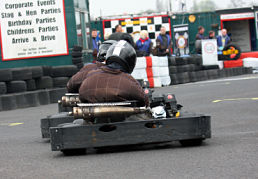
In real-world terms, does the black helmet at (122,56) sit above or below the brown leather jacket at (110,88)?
above

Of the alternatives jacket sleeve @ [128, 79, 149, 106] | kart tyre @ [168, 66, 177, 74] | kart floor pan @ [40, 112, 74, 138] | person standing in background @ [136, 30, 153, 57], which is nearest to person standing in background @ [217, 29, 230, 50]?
kart tyre @ [168, 66, 177, 74]

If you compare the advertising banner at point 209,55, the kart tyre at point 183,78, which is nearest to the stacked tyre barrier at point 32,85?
the kart tyre at point 183,78

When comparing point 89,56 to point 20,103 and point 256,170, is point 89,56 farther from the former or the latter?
point 256,170

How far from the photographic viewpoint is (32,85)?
13250mm

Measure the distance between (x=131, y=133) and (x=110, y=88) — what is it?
0.45 m

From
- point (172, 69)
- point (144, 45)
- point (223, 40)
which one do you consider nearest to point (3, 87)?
point (144, 45)

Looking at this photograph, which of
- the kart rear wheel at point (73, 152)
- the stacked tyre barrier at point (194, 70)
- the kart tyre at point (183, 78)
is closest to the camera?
the kart rear wheel at point (73, 152)

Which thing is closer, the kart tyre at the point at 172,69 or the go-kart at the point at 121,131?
the go-kart at the point at 121,131

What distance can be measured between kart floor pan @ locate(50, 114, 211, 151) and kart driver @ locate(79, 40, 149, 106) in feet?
0.88

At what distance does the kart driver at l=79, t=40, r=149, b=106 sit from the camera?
18.1ft

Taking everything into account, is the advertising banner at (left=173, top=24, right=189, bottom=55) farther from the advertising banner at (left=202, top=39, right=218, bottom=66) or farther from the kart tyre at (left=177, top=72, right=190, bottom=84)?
the kart tyre at (left=177, top=72, right=190, bottom=84)

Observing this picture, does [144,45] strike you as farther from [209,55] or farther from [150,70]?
[209,55]

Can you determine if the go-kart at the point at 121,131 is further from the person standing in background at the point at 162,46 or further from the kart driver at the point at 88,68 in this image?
the person standing in background at the point at 162,46

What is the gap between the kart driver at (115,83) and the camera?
5.52m
